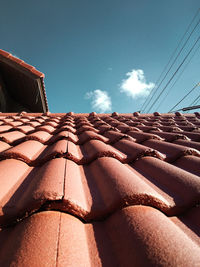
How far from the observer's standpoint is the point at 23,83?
18.1 feet

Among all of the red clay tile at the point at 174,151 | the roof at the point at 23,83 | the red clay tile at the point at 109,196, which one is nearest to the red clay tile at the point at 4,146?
the red clay tile at the point at 109,196

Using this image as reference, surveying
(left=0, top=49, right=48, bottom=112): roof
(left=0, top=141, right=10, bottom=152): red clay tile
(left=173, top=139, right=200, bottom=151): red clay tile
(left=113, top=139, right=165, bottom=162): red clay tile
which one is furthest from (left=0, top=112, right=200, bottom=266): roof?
(left=0, top=49, right=48, bottom=112): roof

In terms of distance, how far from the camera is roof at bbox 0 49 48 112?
477 cm

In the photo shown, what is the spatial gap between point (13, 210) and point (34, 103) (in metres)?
6.13

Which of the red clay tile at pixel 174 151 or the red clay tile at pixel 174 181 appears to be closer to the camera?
the red clay tile at pixel 174 181

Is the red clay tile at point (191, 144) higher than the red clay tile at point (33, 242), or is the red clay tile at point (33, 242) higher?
the red clay tile at point (191, 144)

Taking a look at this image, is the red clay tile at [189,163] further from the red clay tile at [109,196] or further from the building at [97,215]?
the red clay tile at [109,196]

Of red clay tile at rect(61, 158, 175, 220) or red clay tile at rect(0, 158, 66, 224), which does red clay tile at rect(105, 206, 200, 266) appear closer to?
red clay tile at rect(61, 158, 175, 220)

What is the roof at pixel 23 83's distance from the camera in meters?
4.77

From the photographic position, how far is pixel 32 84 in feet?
17.4

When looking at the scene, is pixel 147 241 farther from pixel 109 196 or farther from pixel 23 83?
pixel 23 83

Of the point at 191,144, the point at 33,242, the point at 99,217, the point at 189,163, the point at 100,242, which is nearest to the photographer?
the point at 33,242

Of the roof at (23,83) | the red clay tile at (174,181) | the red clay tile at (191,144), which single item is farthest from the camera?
the roof at (23,83)

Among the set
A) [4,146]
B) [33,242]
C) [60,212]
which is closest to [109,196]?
[60,212]
